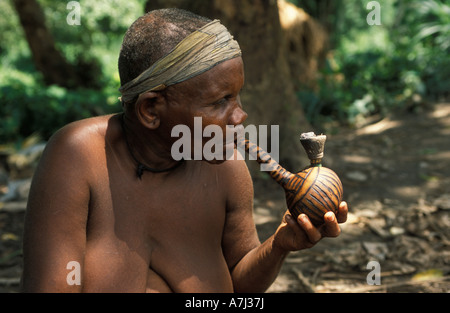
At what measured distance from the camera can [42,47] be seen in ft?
33.8

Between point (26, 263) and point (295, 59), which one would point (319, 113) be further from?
point (26, 263)

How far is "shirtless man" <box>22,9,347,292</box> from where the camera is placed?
1.72m

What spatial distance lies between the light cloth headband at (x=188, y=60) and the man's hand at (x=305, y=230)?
1.97 ft

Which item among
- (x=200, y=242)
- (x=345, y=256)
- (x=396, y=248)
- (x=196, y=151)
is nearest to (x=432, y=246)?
(x=396, y=248)

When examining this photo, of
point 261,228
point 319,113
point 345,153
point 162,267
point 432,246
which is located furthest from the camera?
point 319,113

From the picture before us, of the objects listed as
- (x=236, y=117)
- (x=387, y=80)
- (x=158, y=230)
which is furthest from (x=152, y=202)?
(x=387, y=80)

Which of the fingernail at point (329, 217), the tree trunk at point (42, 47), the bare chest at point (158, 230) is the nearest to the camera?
the fingernail at point (329, 217)

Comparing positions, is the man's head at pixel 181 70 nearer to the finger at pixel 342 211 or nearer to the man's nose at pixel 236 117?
the man's nose at pixel 236 117

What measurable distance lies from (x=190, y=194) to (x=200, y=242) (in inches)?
7.9

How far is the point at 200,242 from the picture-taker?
203 cm

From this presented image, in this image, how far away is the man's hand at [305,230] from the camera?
1.65m

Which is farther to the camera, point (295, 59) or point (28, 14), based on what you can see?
point (28, 14)

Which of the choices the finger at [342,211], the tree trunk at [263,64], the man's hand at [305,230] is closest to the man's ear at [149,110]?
the man's hand at [305,230]

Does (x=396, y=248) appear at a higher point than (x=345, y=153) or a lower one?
lower
